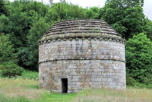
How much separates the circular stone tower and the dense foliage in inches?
389

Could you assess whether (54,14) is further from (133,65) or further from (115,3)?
(133,65)

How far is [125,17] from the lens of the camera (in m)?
30.9

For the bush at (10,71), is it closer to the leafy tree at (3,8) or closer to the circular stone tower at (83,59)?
the circular stone tower at (83,59)

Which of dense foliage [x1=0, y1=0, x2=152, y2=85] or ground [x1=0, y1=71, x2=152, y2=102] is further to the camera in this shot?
dense foliage [x1=0, y1=0, x2=152, y2=85]

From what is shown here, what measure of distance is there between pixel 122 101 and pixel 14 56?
27509mm

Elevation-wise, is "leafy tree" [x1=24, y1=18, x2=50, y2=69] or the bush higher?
"leafy tree" [x1=24, y1=18, x2=50, y2=69]

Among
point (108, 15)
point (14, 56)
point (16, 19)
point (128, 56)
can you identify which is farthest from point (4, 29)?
point (128, 56)

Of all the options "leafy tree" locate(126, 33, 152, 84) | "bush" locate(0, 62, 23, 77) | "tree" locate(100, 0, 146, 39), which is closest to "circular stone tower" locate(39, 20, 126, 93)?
"leafy tree" locate(126, 33, 152, 84)

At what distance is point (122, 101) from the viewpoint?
30.0ft

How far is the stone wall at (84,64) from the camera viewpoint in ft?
50.1

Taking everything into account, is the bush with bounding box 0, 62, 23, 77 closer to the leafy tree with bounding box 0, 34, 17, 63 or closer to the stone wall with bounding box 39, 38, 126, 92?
the leafy tree with bounding box 0, 34, 17, 63

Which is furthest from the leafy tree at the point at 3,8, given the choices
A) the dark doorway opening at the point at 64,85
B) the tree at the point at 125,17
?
the dark doorway opening at the point at 64,85

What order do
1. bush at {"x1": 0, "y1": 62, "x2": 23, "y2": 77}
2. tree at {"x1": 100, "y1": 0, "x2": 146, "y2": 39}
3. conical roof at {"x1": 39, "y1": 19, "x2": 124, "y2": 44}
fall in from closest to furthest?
conical roof at {"x1": 39, "y1": 19, "x2": 124, "y2": 44} → bush at {"x1": 0, "y1": 62, "x2": 23, "y2": 77} → tree at {"x1": 100, "y1": 0, "x2": 146, "y2": 39}

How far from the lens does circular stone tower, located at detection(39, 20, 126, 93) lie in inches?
602
